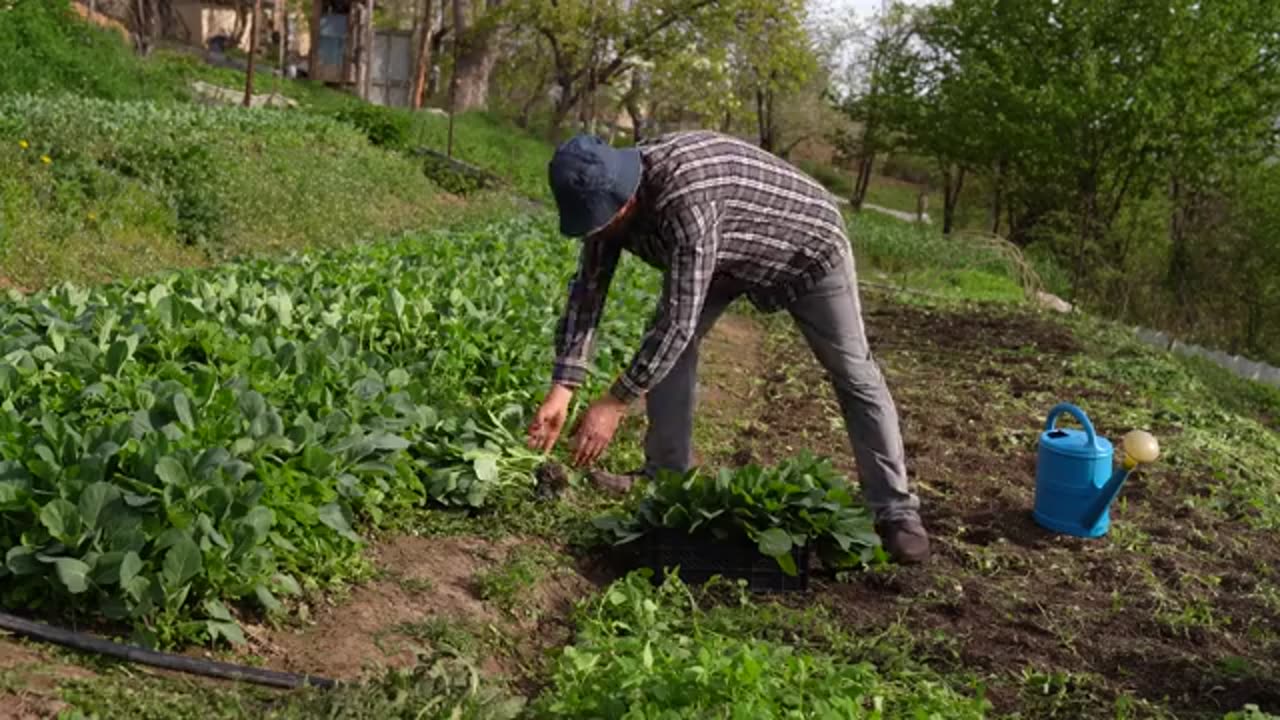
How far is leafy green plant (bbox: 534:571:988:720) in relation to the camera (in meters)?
2.66

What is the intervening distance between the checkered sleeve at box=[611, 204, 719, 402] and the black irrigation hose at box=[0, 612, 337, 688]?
1253 mm

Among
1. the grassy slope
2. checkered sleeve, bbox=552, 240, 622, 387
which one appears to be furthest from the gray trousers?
the grassy slope

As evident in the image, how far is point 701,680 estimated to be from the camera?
105 inches

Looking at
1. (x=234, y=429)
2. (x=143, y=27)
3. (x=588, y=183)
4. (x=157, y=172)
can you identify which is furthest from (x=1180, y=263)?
(x=234, y=429)

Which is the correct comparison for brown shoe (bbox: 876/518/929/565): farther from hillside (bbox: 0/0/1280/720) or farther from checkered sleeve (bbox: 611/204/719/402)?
checkered sleeve (bbox: 611/204/719/402)

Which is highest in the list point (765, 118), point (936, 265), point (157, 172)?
point (765, 118)

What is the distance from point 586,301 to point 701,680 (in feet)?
5.38

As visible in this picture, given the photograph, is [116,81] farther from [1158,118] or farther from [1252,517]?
[1252,517]

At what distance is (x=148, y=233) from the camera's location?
9.14 meters

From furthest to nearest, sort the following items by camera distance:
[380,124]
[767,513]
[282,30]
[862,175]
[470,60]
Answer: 1. [862,175]
2. [282,30]
3. [470,60]
4. [380,124]
5. [767,513]

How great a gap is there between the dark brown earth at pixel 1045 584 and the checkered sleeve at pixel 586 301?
1.06 metres

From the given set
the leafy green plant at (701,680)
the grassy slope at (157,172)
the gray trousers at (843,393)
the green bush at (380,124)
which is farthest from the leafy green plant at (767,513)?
the green bush at (380,124)

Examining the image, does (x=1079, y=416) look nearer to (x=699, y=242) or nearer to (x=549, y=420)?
(x=699, y=242)

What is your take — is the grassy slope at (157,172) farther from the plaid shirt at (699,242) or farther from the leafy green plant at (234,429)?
the plaid shirt at (699,242)
